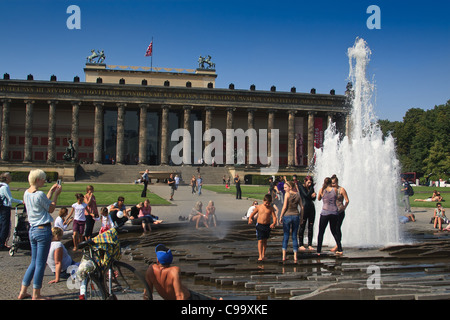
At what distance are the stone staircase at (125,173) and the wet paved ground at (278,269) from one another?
37.7 m

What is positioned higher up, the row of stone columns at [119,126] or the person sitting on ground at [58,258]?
the row of stone columns at [119,126]

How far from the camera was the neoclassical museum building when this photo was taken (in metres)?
61.7

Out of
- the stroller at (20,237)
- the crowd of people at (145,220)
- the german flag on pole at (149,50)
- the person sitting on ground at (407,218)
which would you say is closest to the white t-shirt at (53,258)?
the crowd of people at (145,220)

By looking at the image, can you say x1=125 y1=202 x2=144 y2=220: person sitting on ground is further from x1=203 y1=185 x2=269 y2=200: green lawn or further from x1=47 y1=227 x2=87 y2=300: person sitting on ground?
x1=203 y1=185 x2=269 y2=200: green lawn

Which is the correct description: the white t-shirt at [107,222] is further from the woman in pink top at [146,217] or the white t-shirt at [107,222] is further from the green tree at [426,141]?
the green tree at [426,141]

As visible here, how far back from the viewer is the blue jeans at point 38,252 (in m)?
7.15

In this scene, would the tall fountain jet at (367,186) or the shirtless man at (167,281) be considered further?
the tall fountain jet at (367,186)

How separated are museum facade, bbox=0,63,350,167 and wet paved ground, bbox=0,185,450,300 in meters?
49.7

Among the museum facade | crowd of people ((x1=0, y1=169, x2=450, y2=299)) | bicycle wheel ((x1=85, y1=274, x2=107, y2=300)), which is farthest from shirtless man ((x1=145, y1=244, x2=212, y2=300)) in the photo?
the museum facade

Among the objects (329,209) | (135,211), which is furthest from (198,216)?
(329,209)

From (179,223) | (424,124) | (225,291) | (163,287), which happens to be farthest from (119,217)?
(424,124)

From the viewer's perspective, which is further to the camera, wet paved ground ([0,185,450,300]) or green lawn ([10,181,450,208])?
green lawn ([10,181,450,208])
